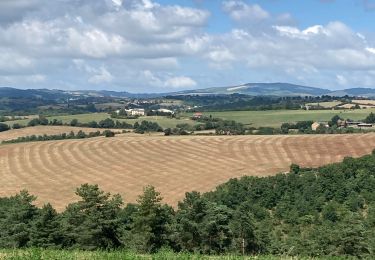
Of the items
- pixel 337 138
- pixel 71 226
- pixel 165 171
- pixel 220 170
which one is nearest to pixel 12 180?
pixel 165 171

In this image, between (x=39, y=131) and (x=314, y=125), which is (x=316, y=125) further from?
(x=39, y=131)

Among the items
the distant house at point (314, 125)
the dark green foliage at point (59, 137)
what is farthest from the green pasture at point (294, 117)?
the dark green foliage at point (59, 137)

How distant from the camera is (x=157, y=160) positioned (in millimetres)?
113875

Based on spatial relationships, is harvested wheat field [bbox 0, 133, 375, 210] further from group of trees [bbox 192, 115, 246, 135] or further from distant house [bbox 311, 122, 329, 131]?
distant house [bbox 311, 122, 329, 131]

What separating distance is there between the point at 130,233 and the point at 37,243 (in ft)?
24.6

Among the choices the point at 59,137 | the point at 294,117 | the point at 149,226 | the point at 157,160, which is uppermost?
the point at 294,117

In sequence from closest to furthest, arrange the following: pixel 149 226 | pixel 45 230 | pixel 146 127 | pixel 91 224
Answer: pixel 91 224 → pixel 45 230 → pixel 149 226 → pixel 146 127

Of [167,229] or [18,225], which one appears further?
[167,229]

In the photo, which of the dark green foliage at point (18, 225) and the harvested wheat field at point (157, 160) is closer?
the dark green foliage at point (18, 225)

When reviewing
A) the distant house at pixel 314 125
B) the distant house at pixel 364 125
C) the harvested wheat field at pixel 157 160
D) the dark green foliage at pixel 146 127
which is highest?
the distant house at pixel 364 125

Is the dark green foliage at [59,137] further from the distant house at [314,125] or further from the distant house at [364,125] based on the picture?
the distant house at [364,125]

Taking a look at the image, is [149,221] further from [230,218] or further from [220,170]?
[220,170]

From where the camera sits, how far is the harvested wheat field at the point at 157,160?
317 feet

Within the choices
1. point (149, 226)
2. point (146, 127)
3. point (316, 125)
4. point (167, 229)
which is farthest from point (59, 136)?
point (149, 226)
